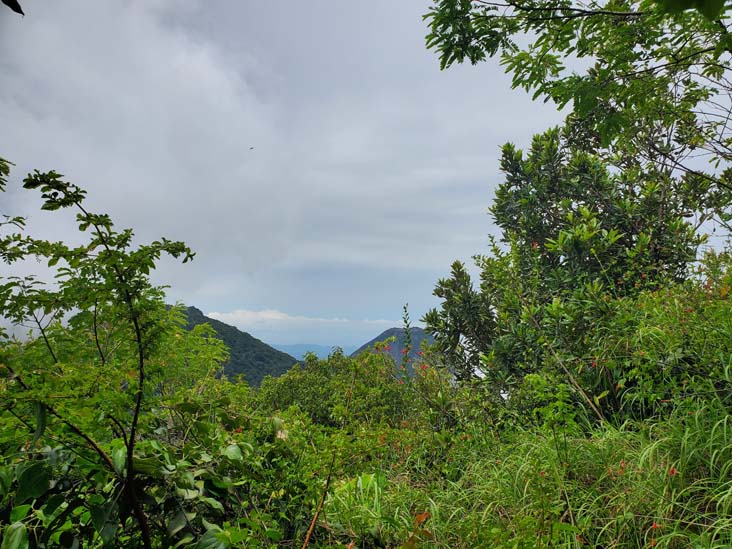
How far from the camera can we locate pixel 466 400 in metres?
4.48

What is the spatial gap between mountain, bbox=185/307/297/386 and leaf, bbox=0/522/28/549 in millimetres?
20830

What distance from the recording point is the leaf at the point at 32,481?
1.19 meters

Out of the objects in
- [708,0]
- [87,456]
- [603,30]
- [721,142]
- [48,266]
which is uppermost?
[603,30]

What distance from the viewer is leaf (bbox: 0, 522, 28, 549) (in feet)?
3.59

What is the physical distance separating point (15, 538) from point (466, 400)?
13.1 ft

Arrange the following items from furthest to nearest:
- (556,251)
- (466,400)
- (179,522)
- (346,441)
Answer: (556,251) → (466,400) → (346,441) → (179,522)

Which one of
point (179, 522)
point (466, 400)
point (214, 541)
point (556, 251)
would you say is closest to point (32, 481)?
point (179, 522)

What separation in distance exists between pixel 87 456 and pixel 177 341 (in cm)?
199

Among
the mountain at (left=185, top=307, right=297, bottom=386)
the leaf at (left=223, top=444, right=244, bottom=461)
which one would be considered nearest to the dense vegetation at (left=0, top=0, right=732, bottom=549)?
the leaf at (left=223, top=444, right=244, bottom=461)

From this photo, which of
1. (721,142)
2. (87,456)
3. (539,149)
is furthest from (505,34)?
(539,149)

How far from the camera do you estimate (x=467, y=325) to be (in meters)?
6.65

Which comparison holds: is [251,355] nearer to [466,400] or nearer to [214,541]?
[466,400]

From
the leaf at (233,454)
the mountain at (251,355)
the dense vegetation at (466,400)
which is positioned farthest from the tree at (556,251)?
the mountain at (251,355)

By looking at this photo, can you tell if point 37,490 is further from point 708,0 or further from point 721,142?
point 721,142
